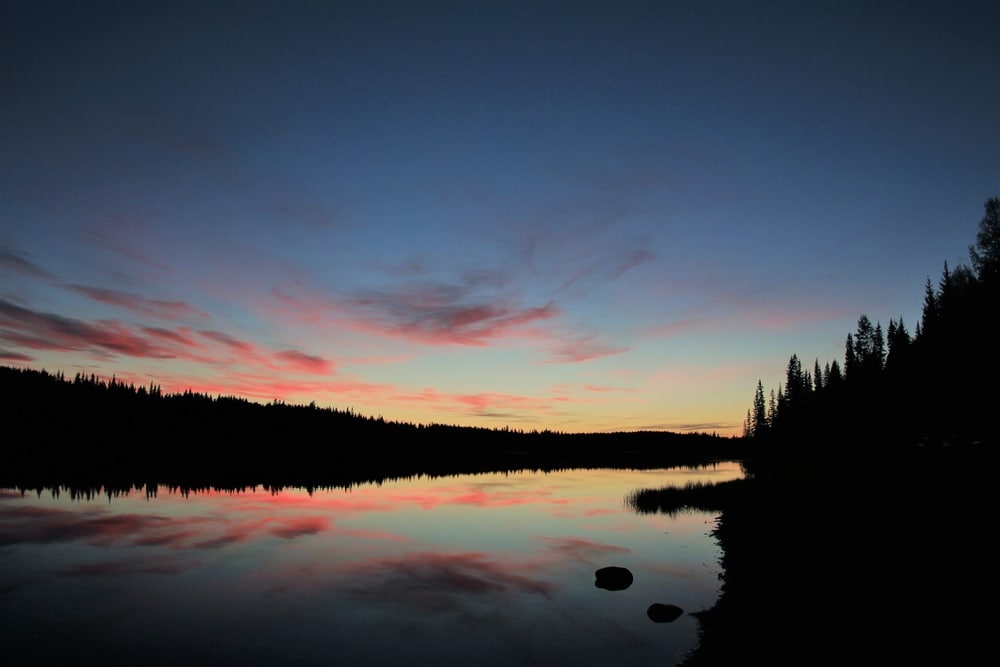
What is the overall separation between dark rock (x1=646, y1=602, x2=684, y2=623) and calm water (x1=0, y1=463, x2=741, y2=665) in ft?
1.33

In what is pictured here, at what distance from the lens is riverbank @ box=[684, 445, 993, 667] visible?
1529 centimetres

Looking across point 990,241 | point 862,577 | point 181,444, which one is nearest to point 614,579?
point 862,577

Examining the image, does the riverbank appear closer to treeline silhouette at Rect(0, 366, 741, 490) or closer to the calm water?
the calm water

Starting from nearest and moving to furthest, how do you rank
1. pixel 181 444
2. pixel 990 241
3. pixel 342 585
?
pixel 342 585, pixel 990 241, pixel 181 444

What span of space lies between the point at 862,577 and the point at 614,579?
1029 cm

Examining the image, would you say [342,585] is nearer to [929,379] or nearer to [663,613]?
[663,613]

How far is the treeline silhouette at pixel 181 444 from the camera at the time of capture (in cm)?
8656

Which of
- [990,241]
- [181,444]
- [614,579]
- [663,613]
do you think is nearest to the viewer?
[663,613]

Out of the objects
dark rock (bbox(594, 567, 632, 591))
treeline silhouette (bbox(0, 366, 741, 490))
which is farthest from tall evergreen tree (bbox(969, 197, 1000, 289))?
treeline silhouette (bbox(0, 366, 741, 490))

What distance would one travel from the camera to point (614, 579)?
26.2 m

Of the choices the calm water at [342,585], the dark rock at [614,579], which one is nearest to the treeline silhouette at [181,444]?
the calm water at [342,585]

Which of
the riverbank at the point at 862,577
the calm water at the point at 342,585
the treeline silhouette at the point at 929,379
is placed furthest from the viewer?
the treeline silhouette at the point at 929,379

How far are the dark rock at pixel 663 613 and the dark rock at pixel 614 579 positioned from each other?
186 inches

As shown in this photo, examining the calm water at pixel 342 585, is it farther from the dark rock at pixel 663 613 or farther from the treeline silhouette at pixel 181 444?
the treeline silhouette at pixel 181 444
